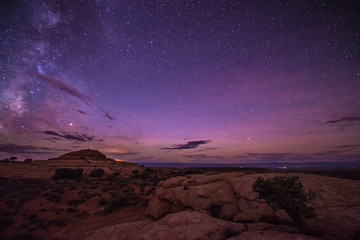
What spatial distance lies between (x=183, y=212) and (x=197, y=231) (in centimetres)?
231

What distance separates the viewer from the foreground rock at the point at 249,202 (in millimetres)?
6777

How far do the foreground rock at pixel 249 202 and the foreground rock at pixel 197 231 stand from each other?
6.62 ft

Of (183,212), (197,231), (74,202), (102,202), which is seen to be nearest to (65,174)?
(74,202)

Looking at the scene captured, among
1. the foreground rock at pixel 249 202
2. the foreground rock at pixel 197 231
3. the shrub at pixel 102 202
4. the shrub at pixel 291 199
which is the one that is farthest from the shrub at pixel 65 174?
the shrub at pixel 291 199

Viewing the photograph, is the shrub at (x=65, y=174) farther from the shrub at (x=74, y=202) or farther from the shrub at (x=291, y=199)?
the shrub at (x=291, y=199)

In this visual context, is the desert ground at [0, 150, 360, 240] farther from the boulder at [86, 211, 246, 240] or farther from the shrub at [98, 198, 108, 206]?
the shrub at [98, 198, 108, 206]

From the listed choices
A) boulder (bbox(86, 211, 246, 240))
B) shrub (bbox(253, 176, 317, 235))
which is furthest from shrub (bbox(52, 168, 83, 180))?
shrub (bbox(253, 176, 317, 235))

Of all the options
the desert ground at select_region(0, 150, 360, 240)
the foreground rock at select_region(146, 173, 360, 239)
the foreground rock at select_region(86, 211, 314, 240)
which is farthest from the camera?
the foreground rock at select_region(146, 173, 360, 239)

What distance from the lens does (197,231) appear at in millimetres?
6578

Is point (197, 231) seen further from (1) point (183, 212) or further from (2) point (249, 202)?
(2) point (249, 202)

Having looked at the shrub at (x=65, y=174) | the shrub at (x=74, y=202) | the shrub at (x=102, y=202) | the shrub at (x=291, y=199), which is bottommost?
the shrub at (x=102, y=202)

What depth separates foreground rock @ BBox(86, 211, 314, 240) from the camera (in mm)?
5870

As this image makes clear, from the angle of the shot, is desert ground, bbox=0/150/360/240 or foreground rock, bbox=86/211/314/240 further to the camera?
desert ground, bbox=0/150/360/240

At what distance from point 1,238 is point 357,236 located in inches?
835
